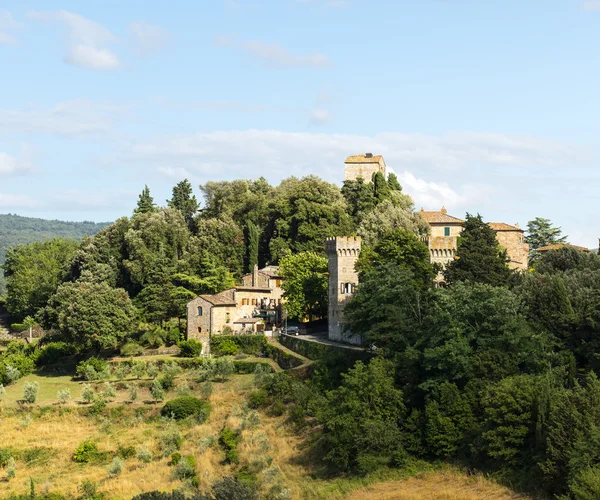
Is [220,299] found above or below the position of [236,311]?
above

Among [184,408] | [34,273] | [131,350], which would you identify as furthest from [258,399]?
[34,273]

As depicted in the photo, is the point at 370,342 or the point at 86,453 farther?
the point at 370,342

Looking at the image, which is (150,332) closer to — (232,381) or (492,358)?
(232,381)

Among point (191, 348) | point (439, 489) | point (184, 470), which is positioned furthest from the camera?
point (191, 348)

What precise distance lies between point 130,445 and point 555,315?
28.2 m

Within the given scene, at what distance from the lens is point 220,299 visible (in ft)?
249

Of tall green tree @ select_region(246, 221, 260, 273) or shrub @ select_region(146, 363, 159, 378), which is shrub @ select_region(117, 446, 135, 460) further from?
tall green tree @ select_region(246, 221, 260, 273)

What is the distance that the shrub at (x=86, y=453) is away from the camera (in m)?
54.3

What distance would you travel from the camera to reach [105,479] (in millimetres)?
50688

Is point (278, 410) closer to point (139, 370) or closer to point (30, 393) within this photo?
point (139, 370)

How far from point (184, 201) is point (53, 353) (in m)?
32.3

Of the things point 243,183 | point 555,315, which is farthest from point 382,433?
point 243,183

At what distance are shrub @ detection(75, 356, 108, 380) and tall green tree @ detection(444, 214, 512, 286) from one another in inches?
1157

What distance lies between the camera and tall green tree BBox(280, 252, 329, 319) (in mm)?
74375
